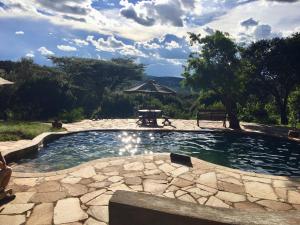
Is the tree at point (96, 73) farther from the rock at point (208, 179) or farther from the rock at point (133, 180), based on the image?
the rock at point (208, 179)

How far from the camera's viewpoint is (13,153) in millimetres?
9758

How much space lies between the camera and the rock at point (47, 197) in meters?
5.89

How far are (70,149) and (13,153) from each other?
2.86 m

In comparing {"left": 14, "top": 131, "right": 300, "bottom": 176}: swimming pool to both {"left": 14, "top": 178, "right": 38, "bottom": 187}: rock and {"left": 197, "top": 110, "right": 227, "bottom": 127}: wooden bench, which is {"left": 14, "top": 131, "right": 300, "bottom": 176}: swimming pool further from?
{"left": 197, "top": 110, "right": 227, "bottom": 127}: wooden bench

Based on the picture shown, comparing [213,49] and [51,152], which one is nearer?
[51,152]

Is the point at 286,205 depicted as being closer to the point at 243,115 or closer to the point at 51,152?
the point at 51,152

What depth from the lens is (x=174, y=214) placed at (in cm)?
338

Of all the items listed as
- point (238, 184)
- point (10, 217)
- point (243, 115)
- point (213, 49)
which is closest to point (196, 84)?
point (213, 49)

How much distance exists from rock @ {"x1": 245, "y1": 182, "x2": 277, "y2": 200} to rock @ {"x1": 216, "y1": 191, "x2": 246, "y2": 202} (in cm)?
36

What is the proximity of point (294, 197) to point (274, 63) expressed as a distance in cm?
1698

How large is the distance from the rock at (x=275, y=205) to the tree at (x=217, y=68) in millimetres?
12126

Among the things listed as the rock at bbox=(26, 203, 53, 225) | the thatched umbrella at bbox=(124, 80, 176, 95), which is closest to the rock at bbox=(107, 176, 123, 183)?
the rock at bbox=(26, 203, 53, 225)

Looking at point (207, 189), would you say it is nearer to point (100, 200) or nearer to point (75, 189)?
point (100, 200)

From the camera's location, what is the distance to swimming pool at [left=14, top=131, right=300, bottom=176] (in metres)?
10.3
